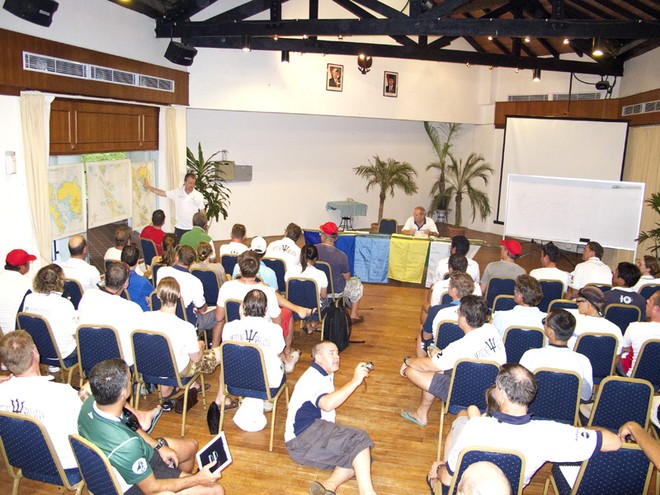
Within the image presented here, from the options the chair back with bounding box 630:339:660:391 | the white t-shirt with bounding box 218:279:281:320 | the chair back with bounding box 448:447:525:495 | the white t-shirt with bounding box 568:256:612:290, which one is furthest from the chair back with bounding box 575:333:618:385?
the white t-shirt with bounding box 218:279:281:320

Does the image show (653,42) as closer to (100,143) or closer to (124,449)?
(100,143)

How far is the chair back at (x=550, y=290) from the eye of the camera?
6641 mm

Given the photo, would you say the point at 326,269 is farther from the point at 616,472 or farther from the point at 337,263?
the point at 616,472

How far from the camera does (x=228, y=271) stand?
23.8 ft

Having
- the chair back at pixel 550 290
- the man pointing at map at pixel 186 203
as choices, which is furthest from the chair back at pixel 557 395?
the man pointing at map at pixel 186 203

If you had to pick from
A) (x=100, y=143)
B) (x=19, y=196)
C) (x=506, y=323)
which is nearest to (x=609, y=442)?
(x=506, y=323)

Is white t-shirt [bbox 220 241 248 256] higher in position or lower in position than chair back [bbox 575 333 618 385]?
higher

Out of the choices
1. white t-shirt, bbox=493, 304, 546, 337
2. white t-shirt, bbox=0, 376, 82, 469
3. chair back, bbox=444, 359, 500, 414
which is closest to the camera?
white t-shirt, bbox=0, 376, 82, 469

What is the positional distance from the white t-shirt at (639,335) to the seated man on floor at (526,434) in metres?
Result: 2.05

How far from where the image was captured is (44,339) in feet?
15.1

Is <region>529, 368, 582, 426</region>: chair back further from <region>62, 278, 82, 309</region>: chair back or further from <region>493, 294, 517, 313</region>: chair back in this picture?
<region>62, 278, 82, 309</region>: chair back

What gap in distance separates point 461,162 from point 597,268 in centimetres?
927

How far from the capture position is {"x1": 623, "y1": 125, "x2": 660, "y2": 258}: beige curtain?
1088 centimetres

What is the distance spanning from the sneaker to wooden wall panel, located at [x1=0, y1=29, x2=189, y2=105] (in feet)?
14.6
